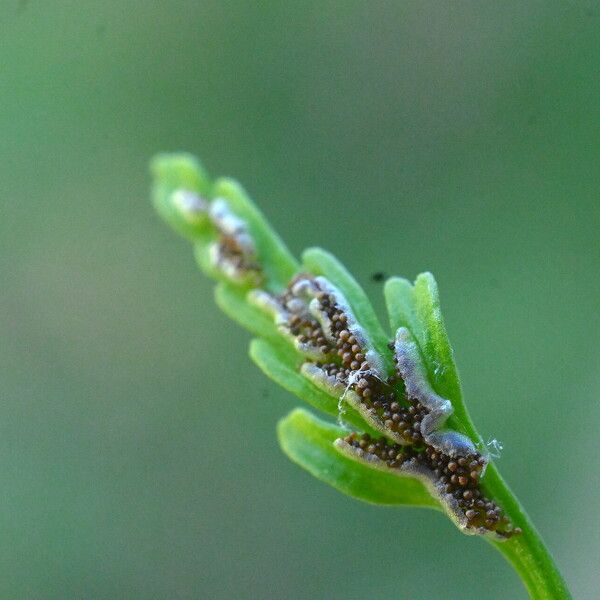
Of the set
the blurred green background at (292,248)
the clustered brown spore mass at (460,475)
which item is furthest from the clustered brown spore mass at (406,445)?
the blurred green background at (292,248)

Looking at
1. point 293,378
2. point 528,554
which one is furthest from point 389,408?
point 528,554

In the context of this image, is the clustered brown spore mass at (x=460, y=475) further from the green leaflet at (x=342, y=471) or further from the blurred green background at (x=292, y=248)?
the blurred green background at (x=292, y=248)

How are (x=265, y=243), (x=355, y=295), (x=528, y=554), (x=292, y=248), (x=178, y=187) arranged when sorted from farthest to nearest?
1. (x=292, y=248)
2. (x=178, y=187)
3. (x=265, y=243)
4. (x=355, y=295)
5. (x=528, y=554)

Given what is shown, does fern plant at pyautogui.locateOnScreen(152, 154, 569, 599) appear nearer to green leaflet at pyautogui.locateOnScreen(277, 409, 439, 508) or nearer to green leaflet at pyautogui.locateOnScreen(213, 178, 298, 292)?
green leaflet at pyautogui.locateOnScreen(277, 409, 439, 508)

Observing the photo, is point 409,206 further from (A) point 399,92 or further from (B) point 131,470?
(B) point 131,470

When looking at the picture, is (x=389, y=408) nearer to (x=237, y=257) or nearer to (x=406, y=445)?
(x=406, y=445)
